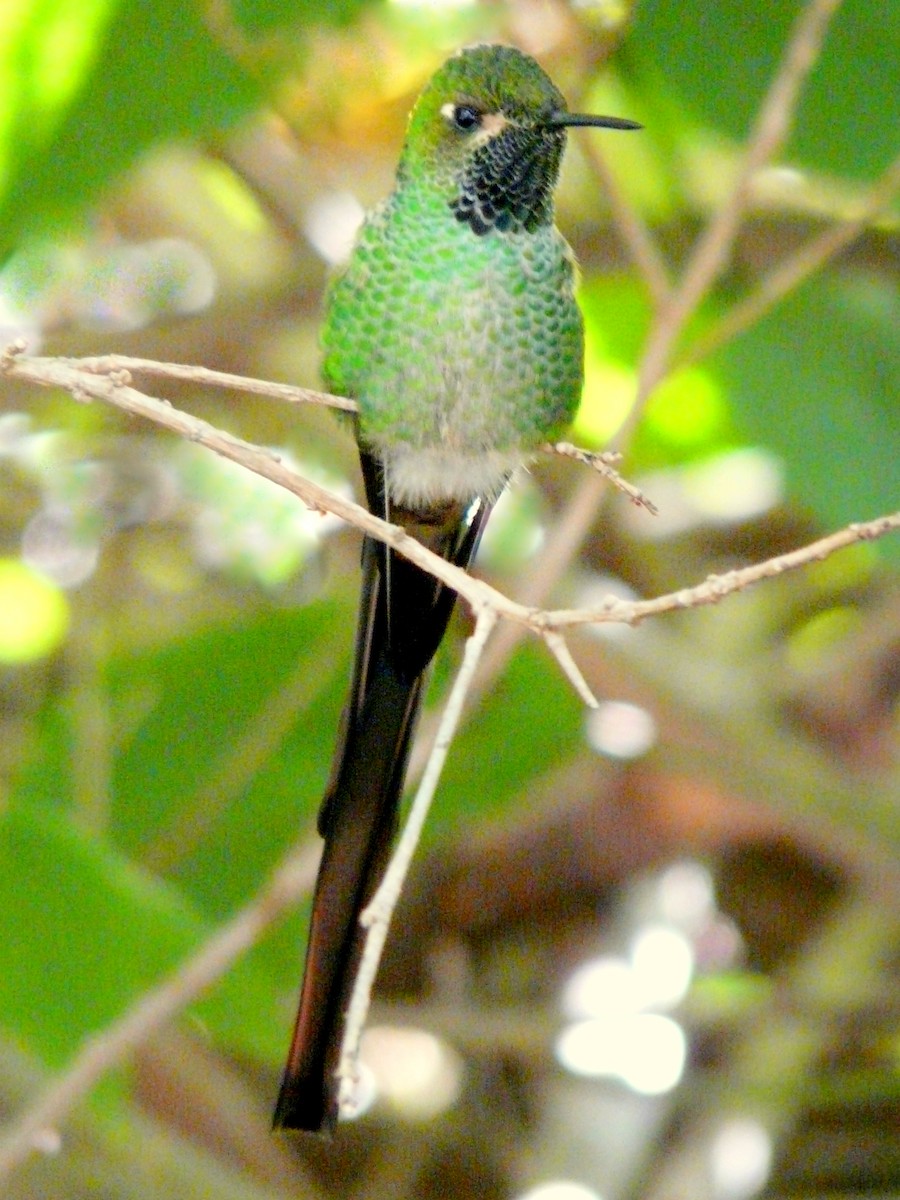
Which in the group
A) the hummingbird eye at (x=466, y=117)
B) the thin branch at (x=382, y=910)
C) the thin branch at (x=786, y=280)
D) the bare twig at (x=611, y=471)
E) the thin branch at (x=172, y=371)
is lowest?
the thin branch at (x=382, y=910)

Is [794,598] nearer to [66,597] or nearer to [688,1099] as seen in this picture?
[688,1099]

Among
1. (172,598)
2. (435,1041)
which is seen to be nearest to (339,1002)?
(435,1041)

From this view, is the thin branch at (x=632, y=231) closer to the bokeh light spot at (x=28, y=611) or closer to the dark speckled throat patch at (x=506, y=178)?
the dark speckled throat patch at (x=506, y=178)

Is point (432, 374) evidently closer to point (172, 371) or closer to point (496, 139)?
point (496, 139)

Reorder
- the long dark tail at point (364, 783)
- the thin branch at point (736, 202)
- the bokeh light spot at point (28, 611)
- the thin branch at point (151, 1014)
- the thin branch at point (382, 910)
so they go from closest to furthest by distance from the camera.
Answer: the thin branch at point (382, 910), the long dark tail at point (364, 783), the thin branch at point (151, 1014), the thin branch at point (736, 202), the bokeh light spot at point (28, 611)

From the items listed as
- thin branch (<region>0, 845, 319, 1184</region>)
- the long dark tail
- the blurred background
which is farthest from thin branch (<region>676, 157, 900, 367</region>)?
thin branch (<region>0, 845, 319, 1184</region>)

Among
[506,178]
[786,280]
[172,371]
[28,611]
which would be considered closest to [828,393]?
[786,280]

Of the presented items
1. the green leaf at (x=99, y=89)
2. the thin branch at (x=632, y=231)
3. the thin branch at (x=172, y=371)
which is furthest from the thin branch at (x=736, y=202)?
the thin branch at (x=172, y=371)
